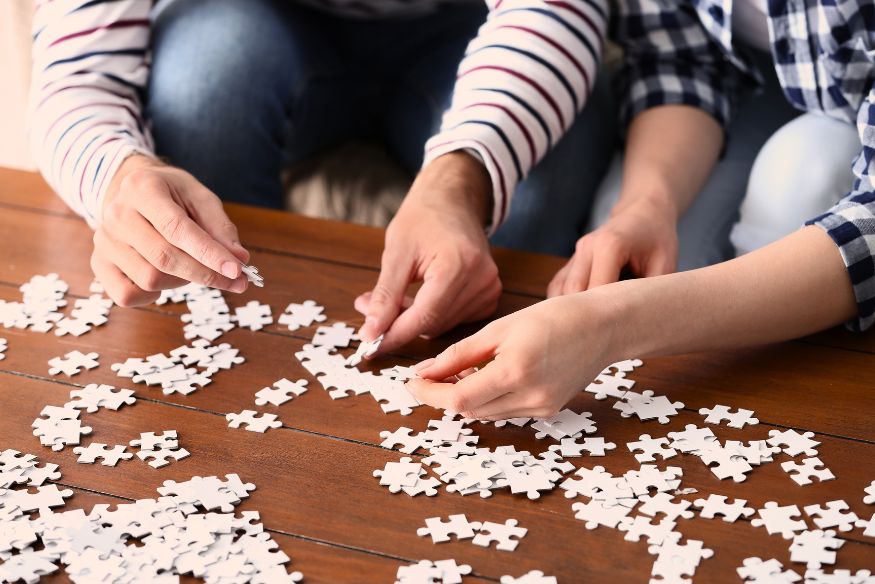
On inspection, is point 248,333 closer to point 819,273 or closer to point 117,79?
point 117,79

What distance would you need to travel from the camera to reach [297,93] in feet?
6.50

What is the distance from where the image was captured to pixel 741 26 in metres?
1.72

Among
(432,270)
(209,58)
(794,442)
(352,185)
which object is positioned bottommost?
(352,185)

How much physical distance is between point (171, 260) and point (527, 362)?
48 centimetres

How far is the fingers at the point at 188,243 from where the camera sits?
127cm

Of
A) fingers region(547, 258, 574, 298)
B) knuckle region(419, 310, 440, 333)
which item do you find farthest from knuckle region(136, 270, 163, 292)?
fingers region(547, 258, 574, 298)

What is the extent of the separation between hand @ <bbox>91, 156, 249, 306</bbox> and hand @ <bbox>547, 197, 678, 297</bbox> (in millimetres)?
474

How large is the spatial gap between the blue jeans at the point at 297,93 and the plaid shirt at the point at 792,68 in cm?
18

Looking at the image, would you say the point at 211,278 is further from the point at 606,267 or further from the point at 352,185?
the point at 352,185

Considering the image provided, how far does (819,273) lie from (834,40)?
41 centimetres

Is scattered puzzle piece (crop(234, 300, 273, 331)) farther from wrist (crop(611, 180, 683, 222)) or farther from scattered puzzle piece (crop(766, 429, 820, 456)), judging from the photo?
scattered puzzle piece (crop(766, 429, 820, 456))

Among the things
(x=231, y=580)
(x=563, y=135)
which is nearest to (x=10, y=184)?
(x=563, y=135)

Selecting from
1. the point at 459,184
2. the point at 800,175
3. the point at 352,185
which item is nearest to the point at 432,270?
the point at 459,184

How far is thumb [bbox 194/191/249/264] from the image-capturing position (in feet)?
4.36
